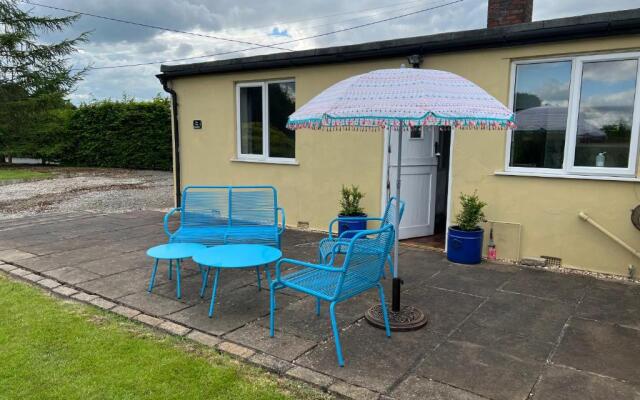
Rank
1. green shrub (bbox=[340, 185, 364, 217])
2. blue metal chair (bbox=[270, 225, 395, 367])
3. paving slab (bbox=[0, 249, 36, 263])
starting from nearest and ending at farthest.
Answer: blue metal chair (bbox=[270, 225, 395, 367]), paving slab (bbox=[0, 249, 36, 263]), green shrub (bbox=[340, 185, 364, 217])

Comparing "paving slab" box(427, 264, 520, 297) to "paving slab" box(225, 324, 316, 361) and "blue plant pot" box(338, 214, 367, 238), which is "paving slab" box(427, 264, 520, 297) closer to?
"blue plant pot" box(338, 214, 367, 238)

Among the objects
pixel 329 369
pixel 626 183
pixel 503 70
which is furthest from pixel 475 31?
pixel 329 369

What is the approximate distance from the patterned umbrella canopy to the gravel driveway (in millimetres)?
7695

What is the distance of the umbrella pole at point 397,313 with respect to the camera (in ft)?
11.5

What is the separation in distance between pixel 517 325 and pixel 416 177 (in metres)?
3.26

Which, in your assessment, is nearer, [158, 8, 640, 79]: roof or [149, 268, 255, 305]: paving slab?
[149, 268, 255, 305]: paving slab

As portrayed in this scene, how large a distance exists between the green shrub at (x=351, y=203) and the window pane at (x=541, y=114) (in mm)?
2151

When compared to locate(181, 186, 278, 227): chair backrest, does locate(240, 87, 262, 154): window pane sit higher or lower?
higher

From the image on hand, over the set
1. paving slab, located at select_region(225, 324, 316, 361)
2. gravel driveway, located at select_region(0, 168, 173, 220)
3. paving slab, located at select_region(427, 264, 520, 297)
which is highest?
gravel driveway, located at select_region(0, 168, 173, 220)

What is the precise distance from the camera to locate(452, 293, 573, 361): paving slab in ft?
10.5

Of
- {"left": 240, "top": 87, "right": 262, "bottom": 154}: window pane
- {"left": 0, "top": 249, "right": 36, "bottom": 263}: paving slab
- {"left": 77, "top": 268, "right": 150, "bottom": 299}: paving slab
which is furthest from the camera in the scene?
{"left": 240, "top": 87, "right": 262, "bottom": 154}: window pane

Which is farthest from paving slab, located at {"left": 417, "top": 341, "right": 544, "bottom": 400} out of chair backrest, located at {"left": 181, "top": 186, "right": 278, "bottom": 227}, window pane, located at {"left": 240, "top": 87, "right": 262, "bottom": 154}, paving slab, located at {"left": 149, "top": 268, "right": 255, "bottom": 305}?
window pane, located at {"left": 240, "top": 87, "right": 262, "bottom": 154}

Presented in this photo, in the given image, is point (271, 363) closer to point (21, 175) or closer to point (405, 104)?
point (405, 104)

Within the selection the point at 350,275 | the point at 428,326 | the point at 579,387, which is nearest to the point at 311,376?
the point at 350,275
